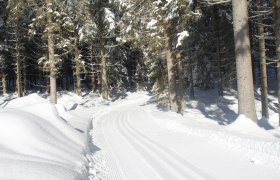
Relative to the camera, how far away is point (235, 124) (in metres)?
11.0

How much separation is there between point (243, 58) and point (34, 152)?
697 centimetres

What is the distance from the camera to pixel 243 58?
11.2 meters

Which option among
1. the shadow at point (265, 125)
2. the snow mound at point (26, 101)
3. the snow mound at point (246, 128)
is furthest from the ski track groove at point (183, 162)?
the snow mound at point (26, 101)

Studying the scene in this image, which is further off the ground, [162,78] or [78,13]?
[78,13]

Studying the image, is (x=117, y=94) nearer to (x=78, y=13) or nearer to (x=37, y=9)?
(x=78, y=13)

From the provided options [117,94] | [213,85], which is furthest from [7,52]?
[213,85]

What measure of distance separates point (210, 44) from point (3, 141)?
28905 mm

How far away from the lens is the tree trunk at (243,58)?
36.8ft

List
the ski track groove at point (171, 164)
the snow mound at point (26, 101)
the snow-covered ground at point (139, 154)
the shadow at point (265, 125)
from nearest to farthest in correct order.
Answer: the snow-covered ground at point (139, 154)
the ski track groove at point (171, 164)
the shadow at point (265, 125)
the snow mound at point (26, 101)

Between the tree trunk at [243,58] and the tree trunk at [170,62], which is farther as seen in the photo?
the tree trunk at [170,62]

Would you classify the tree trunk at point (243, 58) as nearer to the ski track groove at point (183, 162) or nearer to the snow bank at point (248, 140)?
the snow bank at point (248, 140)

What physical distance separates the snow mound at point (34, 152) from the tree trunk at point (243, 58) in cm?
528

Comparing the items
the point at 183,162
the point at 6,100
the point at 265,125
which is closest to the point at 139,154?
the point at 183,162

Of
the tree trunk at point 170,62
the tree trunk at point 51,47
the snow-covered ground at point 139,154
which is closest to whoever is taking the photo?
the snow-covered ground at point 139,154
